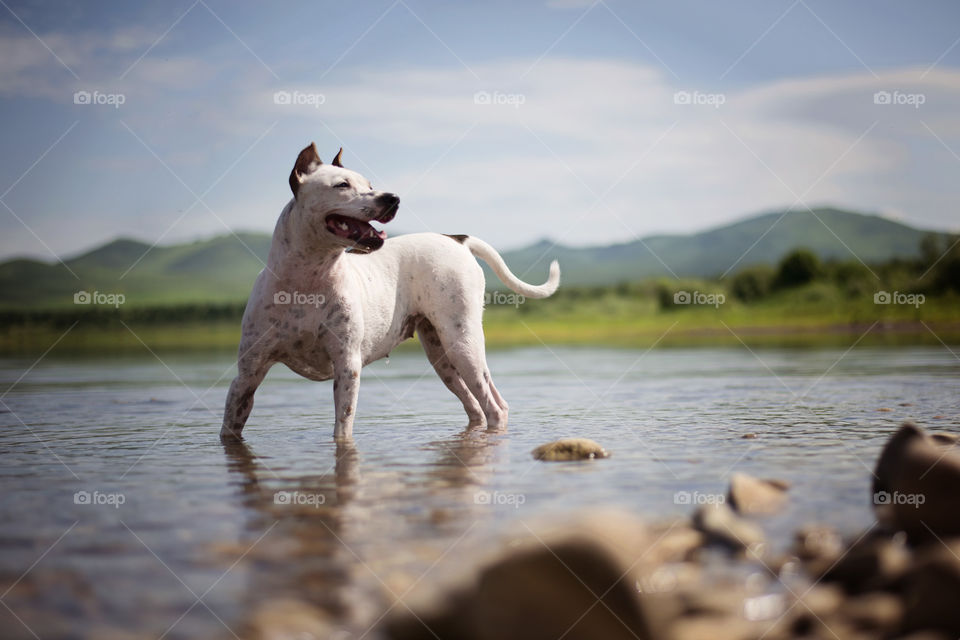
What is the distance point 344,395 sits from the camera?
26.6 ft

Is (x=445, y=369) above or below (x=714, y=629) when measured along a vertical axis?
above

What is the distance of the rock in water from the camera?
23.0 ft

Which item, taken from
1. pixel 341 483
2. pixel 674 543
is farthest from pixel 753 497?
pixel 341 483

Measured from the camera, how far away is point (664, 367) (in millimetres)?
18656

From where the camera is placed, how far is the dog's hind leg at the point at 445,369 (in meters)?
9.91

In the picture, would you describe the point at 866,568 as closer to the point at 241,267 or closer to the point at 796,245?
the point at 796,245

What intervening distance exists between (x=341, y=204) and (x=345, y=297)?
1022mm

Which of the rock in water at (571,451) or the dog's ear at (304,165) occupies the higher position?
the dog's ear at (304,165)

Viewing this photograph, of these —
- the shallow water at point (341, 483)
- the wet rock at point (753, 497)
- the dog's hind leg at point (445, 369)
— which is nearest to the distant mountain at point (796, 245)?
the shallow water at point (341, 483)

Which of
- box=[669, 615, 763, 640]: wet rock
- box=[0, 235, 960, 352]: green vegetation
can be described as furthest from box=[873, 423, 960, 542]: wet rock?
box=[0, 235, 960, 352]: green vegetation

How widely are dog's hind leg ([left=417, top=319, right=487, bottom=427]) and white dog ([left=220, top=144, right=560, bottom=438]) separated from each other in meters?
0.18

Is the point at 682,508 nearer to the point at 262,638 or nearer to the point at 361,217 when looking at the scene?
the point at 262,638

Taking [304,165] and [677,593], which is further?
[304,165]

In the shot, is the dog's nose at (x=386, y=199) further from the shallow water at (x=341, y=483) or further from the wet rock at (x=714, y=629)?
the wet rock at (x=714, y=629)
